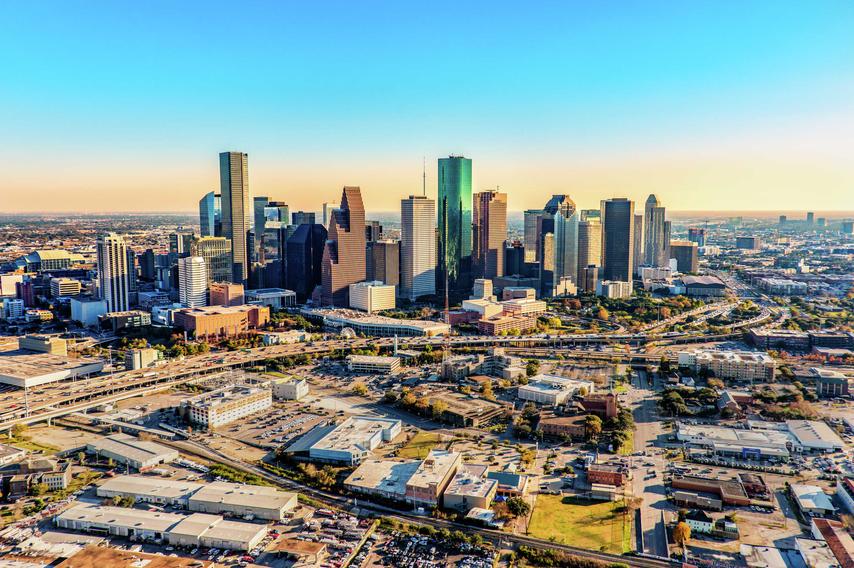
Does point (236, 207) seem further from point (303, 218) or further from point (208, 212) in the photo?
point (208, 212)

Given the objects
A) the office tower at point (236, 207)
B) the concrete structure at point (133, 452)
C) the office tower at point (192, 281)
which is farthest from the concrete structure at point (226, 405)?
the office tower at point (236, 207)

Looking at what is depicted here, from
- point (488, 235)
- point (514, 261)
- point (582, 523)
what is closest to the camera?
point (582, 523)

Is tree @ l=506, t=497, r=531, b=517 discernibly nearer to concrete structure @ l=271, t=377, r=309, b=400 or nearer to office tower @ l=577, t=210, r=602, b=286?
concrete structure @ l=271, t=377, r=309, b=400

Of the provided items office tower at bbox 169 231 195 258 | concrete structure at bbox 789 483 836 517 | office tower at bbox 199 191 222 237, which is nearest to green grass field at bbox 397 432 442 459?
concrete structure at bbox 789 483 836 517

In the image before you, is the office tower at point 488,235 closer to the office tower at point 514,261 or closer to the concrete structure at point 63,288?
the office tower at point 514,261

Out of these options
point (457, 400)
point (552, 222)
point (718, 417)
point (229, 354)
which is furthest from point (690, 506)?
point (552, 222)

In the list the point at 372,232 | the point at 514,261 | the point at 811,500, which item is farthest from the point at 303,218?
the point at 811,500
